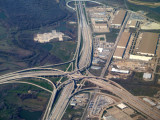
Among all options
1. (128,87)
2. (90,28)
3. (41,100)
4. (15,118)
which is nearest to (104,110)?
(128,87)

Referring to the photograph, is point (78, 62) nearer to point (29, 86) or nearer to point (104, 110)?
point (29, 86)

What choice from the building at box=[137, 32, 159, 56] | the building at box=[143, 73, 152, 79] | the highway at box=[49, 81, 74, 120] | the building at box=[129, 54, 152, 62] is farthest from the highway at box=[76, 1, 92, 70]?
the building at box=[143, 73, 152, 79]

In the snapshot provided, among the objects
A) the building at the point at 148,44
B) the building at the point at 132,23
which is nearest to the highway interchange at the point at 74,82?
the building at the point at 148,44

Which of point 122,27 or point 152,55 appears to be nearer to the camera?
point 152,55

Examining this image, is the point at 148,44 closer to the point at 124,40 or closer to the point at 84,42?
the point at 124,40

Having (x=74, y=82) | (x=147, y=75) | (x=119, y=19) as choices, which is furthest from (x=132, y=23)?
(x=74, y=82)

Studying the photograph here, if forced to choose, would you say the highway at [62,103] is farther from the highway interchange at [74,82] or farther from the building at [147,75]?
the building at [147,75]
